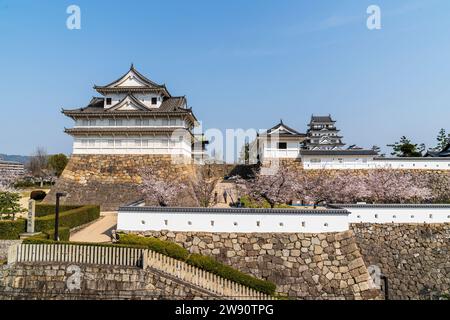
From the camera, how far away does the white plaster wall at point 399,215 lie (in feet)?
54.0

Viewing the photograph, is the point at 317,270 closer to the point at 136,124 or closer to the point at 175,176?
the point at 175,176

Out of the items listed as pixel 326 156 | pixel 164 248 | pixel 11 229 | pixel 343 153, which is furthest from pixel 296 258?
pixel 343 153

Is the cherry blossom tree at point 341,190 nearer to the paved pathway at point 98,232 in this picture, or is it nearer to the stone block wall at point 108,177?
the stone block wall at point 108,177

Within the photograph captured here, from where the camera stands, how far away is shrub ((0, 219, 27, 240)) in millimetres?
13602

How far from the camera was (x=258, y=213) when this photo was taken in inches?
534

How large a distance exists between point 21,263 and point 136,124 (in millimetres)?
19092

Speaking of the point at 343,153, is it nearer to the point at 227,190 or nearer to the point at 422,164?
the point at 422,164

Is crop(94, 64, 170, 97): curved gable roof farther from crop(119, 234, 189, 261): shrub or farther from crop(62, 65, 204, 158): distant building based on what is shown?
crop(119, 234, 189, 261): shrub

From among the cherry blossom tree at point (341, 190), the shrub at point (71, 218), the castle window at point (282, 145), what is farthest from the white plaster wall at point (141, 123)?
the castle window at point (282, 145)

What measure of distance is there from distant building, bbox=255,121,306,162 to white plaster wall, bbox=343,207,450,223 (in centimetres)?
1412

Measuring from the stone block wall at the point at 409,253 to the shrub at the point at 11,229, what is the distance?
17.3 metres

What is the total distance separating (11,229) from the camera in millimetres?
13758

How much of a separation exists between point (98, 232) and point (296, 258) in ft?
36.7
